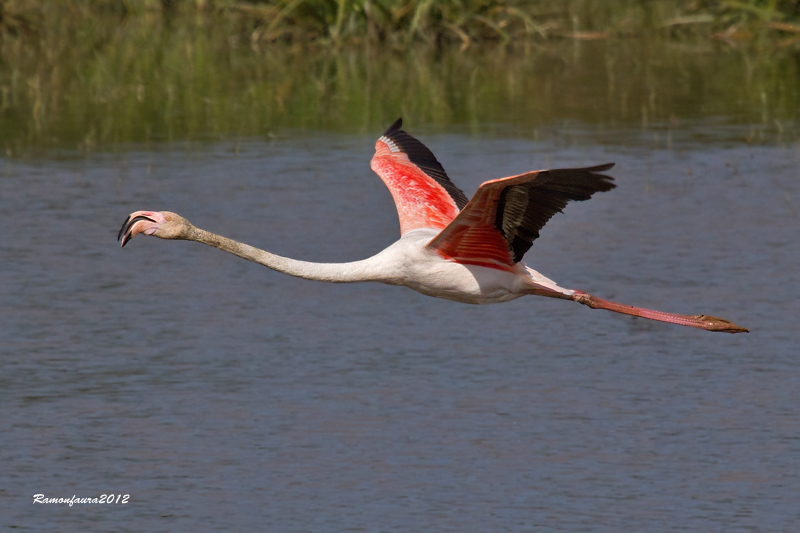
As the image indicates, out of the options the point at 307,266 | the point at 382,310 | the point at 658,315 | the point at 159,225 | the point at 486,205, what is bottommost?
the point at 382,310

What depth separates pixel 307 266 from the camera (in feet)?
28.4

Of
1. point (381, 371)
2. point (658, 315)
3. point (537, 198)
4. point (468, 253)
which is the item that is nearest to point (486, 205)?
point (537, 198)

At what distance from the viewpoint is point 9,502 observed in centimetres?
901

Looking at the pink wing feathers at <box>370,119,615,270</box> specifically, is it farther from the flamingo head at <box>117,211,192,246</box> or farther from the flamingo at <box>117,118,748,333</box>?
the flamingo head at <box>117,211,192,246</box>

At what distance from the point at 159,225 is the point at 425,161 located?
285 cm

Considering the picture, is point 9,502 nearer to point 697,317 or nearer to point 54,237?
point 697,317

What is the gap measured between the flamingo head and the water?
57.4 inches

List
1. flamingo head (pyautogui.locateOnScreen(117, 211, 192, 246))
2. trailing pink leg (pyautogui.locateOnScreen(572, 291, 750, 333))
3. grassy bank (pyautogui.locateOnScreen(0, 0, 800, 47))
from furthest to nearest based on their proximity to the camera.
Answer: grassy bank (pyautogui.locateOnScreen(0, 0, 800, 47))
trailing pink leg (pyautogui.locateOnScreen(572, 291, 750, 333))
flamingo head (pyautogui.locateOnScreen(117, 211, 192, 246))

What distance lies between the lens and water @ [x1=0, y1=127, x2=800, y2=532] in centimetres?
894

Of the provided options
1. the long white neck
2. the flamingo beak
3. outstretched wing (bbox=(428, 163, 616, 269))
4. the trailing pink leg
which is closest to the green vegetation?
the trailing pink leg

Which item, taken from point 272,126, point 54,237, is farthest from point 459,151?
point 54,237

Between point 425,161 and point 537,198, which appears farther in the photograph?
point 425,161

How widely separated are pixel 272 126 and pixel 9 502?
10.8m

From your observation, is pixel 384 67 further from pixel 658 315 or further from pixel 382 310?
pixel 658 315
